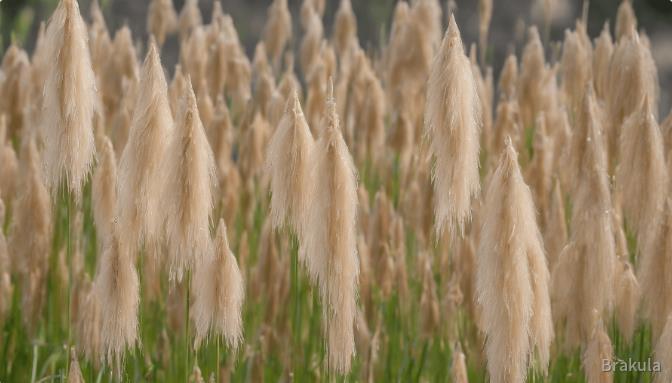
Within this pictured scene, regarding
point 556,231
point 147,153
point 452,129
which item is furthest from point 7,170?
point 452,129

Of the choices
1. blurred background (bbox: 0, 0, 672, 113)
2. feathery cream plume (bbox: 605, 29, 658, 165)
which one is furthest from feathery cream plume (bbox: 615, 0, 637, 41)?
blurred background (bbox: 0, 0, 672, 113)

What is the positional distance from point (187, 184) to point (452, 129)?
1.28ft

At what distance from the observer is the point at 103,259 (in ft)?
5.70

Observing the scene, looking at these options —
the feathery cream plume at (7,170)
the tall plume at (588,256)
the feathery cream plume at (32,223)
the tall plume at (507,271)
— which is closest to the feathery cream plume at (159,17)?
the feathery cream plume at (7,170)

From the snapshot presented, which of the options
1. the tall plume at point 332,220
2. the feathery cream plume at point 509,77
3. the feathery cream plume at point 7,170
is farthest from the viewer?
the feathery cream plume at point 509,77

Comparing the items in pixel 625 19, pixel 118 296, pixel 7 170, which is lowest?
pixel 118 296

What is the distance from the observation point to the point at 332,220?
152 centimetres

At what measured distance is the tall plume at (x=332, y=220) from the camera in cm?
152

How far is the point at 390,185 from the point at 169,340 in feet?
2.80

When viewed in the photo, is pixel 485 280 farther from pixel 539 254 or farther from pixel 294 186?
pixel 294 186

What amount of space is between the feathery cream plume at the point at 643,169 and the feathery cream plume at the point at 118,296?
0.92 meters

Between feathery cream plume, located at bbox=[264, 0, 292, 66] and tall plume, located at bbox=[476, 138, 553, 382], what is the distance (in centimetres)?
191

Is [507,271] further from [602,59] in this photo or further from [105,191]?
[602,59]

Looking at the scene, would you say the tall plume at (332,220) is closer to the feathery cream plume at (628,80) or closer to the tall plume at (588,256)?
the tall plume at (588,256)
